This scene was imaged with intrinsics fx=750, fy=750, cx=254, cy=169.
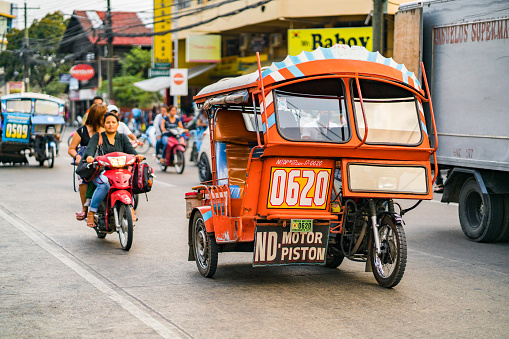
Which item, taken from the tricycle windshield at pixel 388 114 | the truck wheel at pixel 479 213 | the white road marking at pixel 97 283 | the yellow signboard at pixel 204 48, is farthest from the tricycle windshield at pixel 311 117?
the yellow signboard at pixel 204 48

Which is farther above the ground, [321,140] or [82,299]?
[321,140]

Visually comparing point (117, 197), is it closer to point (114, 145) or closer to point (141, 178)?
point (141, 178)

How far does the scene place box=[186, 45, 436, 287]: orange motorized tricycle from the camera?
6.75 meters

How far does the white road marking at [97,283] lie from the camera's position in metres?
5.66

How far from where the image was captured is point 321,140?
677cm

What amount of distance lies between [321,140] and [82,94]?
64966mm

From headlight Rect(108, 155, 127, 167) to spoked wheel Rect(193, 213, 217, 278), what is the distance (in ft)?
6.03

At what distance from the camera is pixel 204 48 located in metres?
36.9

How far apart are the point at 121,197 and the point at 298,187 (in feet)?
9.93

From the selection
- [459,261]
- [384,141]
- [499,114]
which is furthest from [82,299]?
[499,114]

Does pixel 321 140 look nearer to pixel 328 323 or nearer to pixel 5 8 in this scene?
pixel 328 323

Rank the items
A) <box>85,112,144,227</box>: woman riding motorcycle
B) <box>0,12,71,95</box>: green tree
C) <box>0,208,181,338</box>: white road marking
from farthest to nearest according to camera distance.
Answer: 1. <box>0,12,71,95</box>: green tree
2. <box>85,112,144,227</box>: woman riding motorcycle
3. <box>0,208,181,338</box>: white road marking

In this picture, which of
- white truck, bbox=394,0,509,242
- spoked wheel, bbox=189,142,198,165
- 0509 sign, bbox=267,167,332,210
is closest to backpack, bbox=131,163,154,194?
0509 sign, bbox=267,167,332,210

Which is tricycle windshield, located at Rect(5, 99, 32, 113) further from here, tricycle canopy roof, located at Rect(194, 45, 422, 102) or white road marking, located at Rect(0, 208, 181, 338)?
tricycle canopy roof, located at Rect(194, 45, 422, 102)
